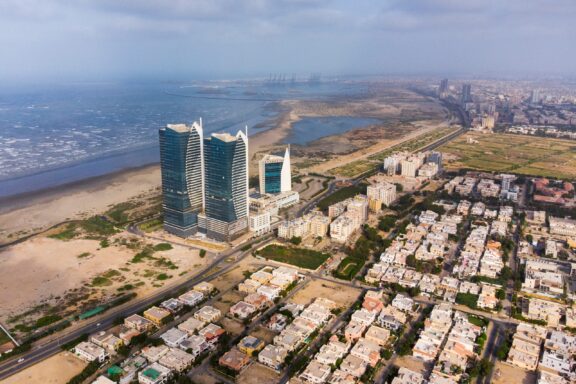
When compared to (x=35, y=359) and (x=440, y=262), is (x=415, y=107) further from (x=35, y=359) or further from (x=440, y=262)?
(x=35, y=359)

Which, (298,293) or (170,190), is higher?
(170,190)

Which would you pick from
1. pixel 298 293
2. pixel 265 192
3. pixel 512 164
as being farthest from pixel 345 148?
pixel 298 293

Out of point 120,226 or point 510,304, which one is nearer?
point 510,304

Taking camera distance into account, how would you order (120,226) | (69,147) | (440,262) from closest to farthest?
(440,262) < (120,226) < (69,147)

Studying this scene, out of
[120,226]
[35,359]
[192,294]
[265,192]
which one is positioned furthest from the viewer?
[265,192]

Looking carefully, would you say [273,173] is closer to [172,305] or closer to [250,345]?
[172,305]

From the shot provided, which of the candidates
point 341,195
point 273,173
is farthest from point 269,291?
point 341,195
